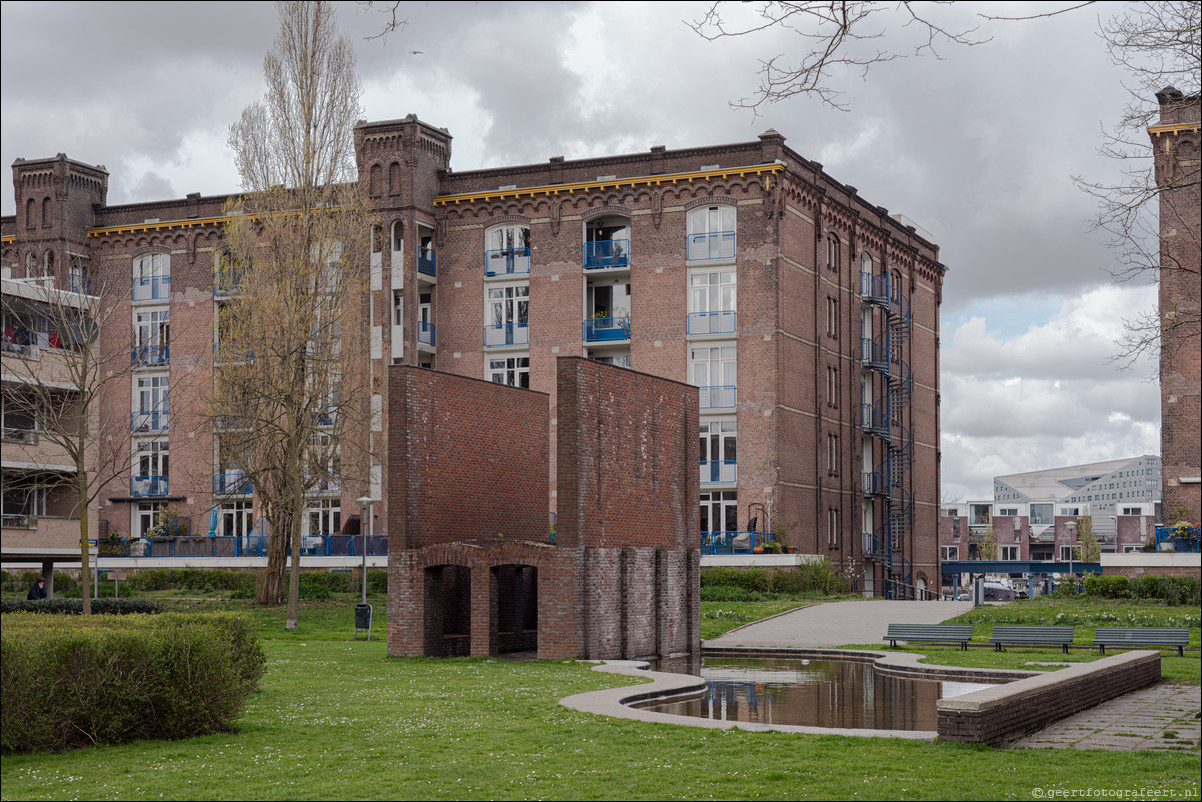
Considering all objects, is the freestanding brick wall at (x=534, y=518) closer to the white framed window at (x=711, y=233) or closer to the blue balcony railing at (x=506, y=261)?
the white framed window at (x=711, y=233)

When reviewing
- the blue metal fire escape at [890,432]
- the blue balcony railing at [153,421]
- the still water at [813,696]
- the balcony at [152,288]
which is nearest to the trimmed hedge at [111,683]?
the still water at [813,696]

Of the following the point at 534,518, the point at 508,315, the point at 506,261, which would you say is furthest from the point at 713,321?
the point at 534,518

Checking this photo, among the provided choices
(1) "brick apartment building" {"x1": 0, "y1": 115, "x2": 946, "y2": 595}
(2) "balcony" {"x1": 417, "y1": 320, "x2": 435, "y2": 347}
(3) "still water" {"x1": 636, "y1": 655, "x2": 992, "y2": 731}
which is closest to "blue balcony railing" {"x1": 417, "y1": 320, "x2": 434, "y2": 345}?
(2) "balcony" {"x1": 417, "y1": 320, "x2": 435, "y2": 347}

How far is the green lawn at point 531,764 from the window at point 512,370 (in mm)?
33549

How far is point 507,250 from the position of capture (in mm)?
49844

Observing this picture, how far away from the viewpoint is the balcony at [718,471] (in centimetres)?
4597

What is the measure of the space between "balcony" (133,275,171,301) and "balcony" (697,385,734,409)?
24.2 metres

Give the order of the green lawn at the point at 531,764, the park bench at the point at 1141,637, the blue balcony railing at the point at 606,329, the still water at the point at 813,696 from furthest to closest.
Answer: the blue balcony railing at the point at 606,329 → the park bench at the point at 1141,637 → the still water at the point at 813,696 → the green lawn at the point at 531,764

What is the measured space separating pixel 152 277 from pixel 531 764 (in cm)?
4769

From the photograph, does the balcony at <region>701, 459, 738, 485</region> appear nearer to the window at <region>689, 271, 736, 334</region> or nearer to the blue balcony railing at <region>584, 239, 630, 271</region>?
the window at <region>689, 271, 736, 334</region>

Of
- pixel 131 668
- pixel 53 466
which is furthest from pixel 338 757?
pixel 53 466

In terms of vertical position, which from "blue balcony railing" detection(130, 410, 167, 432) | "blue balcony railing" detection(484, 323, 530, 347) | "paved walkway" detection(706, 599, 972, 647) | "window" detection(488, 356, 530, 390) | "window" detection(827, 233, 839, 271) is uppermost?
"window" detection(827, 233, 839, 271)

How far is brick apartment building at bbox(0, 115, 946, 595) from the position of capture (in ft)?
151

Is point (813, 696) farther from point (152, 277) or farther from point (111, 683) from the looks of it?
point (152, 277)
